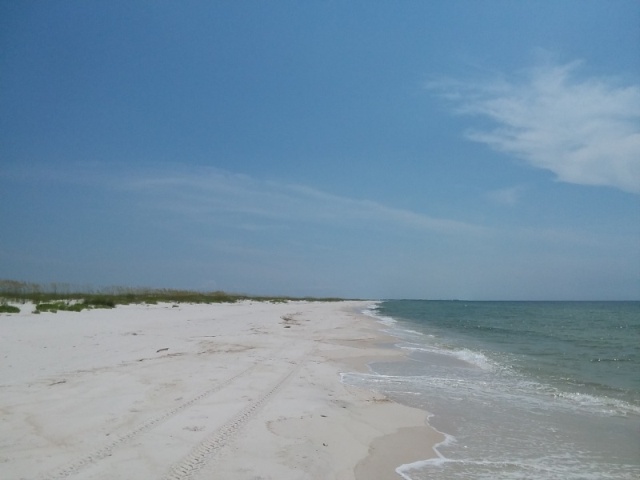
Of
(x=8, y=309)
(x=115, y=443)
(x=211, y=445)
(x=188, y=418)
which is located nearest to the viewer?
(x=115, y=443)

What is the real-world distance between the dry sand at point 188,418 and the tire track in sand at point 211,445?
0.6 inches

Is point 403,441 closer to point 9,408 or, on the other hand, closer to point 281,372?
point 281,372

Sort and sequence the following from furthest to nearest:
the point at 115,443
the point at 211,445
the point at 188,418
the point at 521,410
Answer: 1. the point at 521,410
2. the point at 188,418
3. the point at 211,445
4. the point at 115,443

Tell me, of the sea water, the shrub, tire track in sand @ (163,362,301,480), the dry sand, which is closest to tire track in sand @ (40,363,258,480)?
the dry sand

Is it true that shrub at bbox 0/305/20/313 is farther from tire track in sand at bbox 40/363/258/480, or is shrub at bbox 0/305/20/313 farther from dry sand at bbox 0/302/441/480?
tire track in sand at bbox 40/363/258/480

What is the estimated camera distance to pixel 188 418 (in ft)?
20.5


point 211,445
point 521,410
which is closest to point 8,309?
point 211,445

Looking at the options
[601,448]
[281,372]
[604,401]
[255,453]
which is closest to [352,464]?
[255,453]

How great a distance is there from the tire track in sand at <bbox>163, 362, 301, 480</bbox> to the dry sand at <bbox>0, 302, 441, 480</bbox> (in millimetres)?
16

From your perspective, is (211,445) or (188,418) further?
(188,418)

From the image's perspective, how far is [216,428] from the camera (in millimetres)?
5938

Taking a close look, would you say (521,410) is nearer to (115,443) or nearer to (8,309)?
(115,443)

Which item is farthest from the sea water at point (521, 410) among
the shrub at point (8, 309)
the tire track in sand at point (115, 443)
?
the shrub at point (8, 309)

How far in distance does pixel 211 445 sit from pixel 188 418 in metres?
1.09
